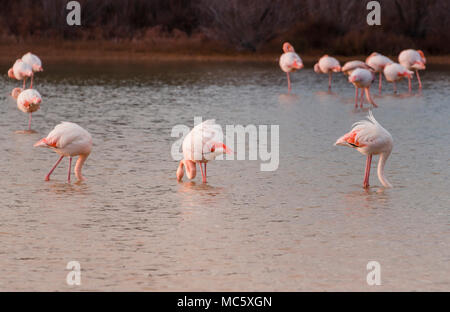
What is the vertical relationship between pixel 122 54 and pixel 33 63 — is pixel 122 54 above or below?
below

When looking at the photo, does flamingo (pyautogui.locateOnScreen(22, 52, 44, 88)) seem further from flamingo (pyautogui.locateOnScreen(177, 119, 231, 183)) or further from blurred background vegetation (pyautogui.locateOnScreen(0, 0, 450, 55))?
blurred background vegetation (pyautogui.locateOnScreen(0, 0, 450, 55))

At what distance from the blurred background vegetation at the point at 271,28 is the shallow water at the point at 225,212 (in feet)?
52.5

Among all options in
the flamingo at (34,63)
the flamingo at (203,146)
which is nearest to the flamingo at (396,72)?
the flamingo at (34,63)

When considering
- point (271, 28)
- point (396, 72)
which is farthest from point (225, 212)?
point (271, 28)

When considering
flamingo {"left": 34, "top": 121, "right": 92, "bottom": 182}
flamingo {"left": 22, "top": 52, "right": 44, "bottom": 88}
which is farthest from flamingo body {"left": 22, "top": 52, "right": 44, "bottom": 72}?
flamingo {"left": 34, "top": 121, "right": 92, "bottom": 182}

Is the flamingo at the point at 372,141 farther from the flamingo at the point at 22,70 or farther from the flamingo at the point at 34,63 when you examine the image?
the flamingo at the point at 34,63

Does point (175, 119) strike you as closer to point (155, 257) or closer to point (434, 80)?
point (155, 257)

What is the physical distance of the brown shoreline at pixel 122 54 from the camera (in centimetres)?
2655

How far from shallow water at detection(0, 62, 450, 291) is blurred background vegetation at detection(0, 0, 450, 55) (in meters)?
16.0

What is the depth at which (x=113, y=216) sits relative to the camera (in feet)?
22.0

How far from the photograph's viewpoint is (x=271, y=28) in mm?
29672

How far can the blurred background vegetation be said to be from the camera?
95.8 feet

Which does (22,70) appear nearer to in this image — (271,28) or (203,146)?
(203,146)

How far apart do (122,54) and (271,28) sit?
5.70 m
